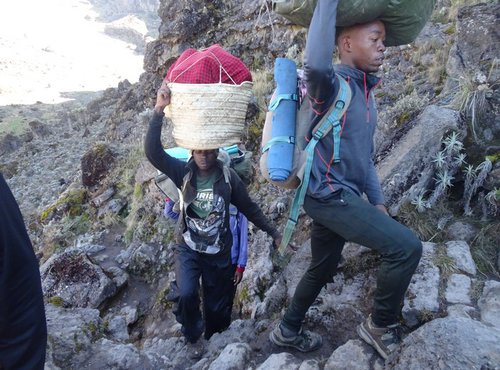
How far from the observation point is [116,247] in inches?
277

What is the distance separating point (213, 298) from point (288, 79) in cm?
216

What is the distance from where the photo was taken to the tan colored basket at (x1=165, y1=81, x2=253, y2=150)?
2676mm

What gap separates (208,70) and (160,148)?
70 cm

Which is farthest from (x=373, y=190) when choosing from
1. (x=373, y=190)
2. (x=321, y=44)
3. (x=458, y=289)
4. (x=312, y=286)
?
(x=321, y=44)

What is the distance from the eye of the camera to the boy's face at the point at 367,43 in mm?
2154

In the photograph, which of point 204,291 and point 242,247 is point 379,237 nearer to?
point 242,247

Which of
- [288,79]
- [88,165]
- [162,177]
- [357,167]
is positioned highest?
[288,79]

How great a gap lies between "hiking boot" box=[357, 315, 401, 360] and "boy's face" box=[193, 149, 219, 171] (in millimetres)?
1580

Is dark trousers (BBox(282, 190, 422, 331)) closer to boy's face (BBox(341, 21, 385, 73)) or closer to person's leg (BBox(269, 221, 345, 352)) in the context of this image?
person's leg (BBox(269, 221, 345, 352))

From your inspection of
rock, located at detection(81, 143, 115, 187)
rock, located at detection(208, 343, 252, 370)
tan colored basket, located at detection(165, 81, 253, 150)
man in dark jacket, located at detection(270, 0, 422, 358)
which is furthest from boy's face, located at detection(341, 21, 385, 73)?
rock, located at detection(81, 143, 115, 187)

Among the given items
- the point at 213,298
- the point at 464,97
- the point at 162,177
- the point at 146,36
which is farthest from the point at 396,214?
the point at 146,36

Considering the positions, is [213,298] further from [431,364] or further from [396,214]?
[431,364]

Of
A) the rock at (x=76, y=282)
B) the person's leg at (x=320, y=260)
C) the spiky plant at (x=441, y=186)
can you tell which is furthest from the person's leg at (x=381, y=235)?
the rock at (x=76, y=282)

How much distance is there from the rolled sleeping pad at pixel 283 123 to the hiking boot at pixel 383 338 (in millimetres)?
1107
